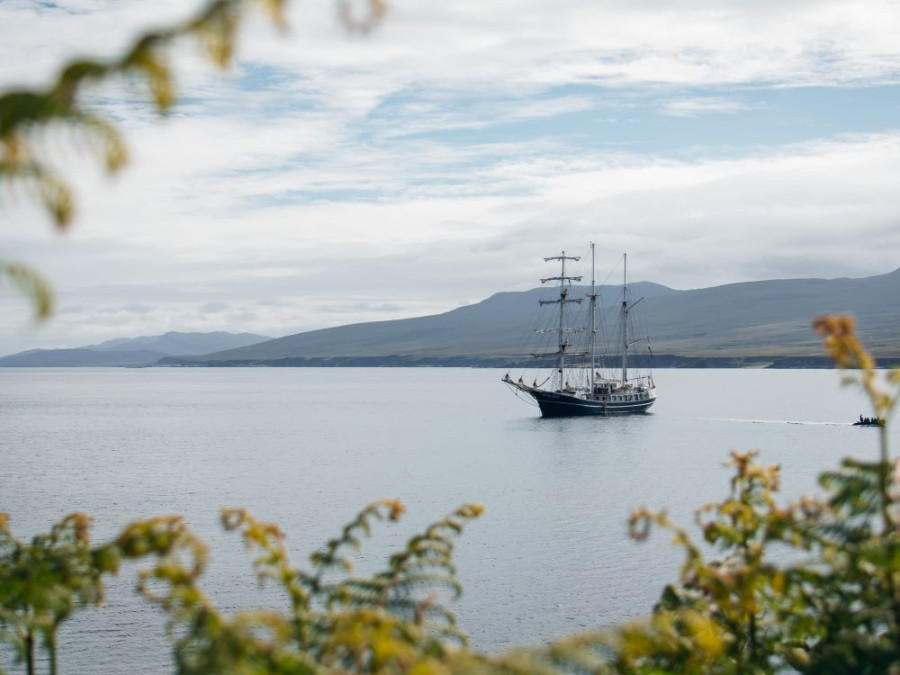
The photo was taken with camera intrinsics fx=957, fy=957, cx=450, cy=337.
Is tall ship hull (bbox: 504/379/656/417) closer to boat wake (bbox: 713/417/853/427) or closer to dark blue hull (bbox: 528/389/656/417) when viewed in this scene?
dark blue hull (bbox: 528/389/656/417)

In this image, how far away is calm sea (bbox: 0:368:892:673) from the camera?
34.8 m

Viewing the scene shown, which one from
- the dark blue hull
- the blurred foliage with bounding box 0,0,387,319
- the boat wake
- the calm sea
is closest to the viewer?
the blurred foliage with bounding box 0,0,387,319

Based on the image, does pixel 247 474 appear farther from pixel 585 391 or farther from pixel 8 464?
pixel 585 391

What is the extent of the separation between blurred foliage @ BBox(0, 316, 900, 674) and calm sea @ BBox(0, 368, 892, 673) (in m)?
15.3

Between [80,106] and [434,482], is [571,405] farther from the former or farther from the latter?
[80,106]

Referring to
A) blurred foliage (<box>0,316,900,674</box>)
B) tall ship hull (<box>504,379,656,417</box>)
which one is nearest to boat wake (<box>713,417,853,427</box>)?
tall ship hull (<box>504,379,656,417</box>)

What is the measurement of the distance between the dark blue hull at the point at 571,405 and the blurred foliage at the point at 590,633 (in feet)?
400

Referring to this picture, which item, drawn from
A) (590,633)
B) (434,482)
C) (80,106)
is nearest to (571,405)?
(434,482)

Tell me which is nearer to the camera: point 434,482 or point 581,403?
point 434,482

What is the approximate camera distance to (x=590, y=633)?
5441mm

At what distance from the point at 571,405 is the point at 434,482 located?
218ft

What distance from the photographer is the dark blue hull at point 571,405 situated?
5162 inches

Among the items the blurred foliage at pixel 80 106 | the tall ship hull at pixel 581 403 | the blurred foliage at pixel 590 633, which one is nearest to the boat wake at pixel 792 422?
the tall ship hull at pixel 581 403

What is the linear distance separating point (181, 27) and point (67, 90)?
486 millimetres
